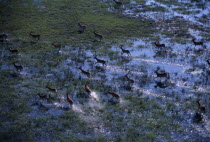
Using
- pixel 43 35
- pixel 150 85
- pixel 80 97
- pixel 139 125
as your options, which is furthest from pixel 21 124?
pixel 43 35

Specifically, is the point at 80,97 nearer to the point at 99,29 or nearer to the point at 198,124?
the point at 198,124

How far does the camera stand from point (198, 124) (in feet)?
54.5

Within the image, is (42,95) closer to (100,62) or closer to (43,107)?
(43,107)

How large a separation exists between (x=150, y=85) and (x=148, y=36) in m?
8.85

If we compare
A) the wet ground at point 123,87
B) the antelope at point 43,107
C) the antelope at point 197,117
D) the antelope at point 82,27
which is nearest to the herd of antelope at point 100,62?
the antelope at point 82,27

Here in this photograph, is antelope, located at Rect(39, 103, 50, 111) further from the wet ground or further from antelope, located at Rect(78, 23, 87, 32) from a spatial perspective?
antelope, located at Rect(78, 23, 87, 32)

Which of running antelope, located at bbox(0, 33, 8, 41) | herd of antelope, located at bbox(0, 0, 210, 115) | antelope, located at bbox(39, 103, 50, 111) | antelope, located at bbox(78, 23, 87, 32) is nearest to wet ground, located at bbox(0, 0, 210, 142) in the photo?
antelope, located at bbox(39, 103, 50, 111)

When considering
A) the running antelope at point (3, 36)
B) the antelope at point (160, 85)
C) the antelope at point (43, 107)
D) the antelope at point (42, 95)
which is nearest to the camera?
the antelope at point (43, 107)

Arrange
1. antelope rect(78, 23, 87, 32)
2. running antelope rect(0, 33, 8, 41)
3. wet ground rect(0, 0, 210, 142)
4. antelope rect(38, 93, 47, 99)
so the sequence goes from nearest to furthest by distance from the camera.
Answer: wet ground rect(0, 0, 210, 142) < antelope rect(38, 93, 47, 99) < running antelope rect(0, 33, 8, 41) < antelope rect(78, 23, 87, 32)

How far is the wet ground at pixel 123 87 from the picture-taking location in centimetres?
1612

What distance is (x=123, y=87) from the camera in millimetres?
19984

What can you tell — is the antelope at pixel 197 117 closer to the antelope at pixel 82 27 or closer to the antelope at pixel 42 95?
the antelope at pixel 42 95

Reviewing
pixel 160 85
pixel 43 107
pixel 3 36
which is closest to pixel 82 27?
pixel 3 36

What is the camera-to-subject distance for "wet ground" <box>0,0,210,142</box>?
1612 centimetres
